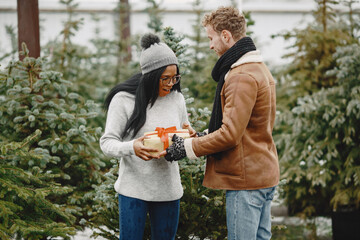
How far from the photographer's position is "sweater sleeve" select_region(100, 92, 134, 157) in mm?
2467

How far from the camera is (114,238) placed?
143 inches

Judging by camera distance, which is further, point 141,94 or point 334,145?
point 334,145

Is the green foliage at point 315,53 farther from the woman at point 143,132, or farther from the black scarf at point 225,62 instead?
the woman at point 143,132

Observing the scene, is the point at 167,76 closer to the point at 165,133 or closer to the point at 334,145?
the point at 165,133

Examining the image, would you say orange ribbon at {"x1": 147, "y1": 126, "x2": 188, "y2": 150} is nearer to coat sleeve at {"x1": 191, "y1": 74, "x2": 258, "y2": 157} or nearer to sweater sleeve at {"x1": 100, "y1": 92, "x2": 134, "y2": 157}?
sweater sleeve at {"x1": 100, "y1": 92, "x2": 134, "y2": 157}

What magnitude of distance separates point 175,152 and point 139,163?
0.26 meters

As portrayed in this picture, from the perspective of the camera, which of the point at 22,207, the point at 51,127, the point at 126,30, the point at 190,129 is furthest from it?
the point at 126,30

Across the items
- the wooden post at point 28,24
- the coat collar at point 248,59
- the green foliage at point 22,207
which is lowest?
the green foliage at point 22,207

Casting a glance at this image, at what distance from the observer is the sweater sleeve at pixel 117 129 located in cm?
247

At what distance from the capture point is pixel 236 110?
7.59 ft

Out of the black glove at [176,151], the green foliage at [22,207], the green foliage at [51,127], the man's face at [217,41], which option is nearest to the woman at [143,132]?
the black glove at [176,151]

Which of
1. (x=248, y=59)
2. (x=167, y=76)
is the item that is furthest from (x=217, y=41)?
(x=167, y=76)

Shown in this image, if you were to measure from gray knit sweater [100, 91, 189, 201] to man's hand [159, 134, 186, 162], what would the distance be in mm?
139

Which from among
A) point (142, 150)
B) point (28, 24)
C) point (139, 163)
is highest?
point (28, 24)
